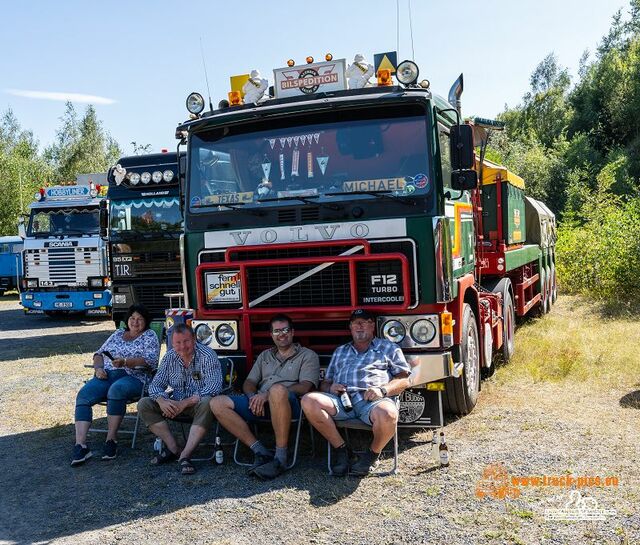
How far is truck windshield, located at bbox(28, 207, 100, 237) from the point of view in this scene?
15.4 m

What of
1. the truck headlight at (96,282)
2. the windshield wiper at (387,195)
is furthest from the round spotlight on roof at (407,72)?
the truck headlight at (96,282)

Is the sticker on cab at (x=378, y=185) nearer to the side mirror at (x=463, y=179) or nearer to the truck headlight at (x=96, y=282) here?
the side mirror at (x=463, y=179)

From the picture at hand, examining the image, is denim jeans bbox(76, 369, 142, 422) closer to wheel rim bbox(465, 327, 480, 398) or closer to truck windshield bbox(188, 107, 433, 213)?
truck windshield bbox(188, 107, 433, 213)

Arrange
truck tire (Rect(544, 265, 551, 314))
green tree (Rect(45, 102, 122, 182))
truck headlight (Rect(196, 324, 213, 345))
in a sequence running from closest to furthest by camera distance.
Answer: truck headlight (Rect(196, 324, 213, 345)), truck tire (Rect(544, 265, 551, 314)), green tree (Rect(45, 102, 122, 182))

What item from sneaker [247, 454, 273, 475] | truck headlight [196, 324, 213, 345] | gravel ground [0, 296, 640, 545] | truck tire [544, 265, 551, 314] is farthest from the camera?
truck tire [544, 265, 551, 314]

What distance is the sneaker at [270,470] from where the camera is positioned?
502cm

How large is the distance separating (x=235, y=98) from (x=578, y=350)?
573 centimetres

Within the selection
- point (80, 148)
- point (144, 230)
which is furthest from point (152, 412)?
point (80, 148)

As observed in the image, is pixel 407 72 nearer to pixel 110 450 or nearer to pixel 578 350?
pixel 110 450

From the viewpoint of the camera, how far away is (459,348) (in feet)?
18.9

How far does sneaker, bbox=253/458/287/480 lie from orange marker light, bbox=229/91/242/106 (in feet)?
10.1

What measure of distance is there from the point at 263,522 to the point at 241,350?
6.10 ft

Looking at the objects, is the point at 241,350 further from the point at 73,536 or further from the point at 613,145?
the point at 613,145

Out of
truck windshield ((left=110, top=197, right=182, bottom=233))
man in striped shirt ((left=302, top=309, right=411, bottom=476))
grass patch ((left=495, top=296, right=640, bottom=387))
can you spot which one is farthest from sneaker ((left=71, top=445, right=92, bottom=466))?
truck windshield ((left=110, top=197, right=182, bottom=233))
